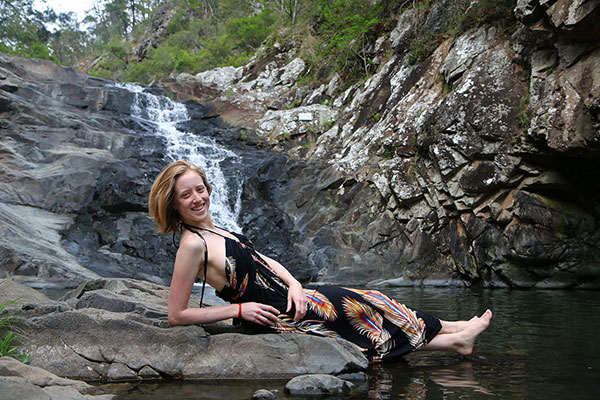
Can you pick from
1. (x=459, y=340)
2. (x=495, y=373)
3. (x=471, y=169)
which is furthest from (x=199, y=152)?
(x=495, y=373)

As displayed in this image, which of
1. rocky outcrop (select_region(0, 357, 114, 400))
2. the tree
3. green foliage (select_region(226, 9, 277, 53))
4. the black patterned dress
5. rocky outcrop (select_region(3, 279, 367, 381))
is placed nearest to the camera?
rocky outcrop (select_region(0, 357, 114, 400))

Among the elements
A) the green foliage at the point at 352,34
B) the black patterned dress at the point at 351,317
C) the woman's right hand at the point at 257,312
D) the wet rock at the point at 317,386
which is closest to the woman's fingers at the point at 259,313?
the woman's right hand at the point at 257,312

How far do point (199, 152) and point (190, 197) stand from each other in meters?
14.7

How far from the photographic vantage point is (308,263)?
12164 millimetres

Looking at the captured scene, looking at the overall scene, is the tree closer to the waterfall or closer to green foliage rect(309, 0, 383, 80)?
the waterfall

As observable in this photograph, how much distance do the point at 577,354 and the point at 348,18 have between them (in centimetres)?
1638

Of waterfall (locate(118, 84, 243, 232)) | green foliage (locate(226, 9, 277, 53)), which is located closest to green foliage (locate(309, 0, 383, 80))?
waterfall (locate(118, 84, 243, 232))

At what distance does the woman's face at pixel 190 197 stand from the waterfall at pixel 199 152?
11272 mm

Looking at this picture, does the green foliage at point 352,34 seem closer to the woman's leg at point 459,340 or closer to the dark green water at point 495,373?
the dark green water at point 495,373

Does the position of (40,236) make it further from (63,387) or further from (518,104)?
(518,104)

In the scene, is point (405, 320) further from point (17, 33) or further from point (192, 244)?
point (17, 33)

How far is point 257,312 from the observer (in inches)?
116

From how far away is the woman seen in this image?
290 cm

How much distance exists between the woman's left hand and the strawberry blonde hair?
874 mm
